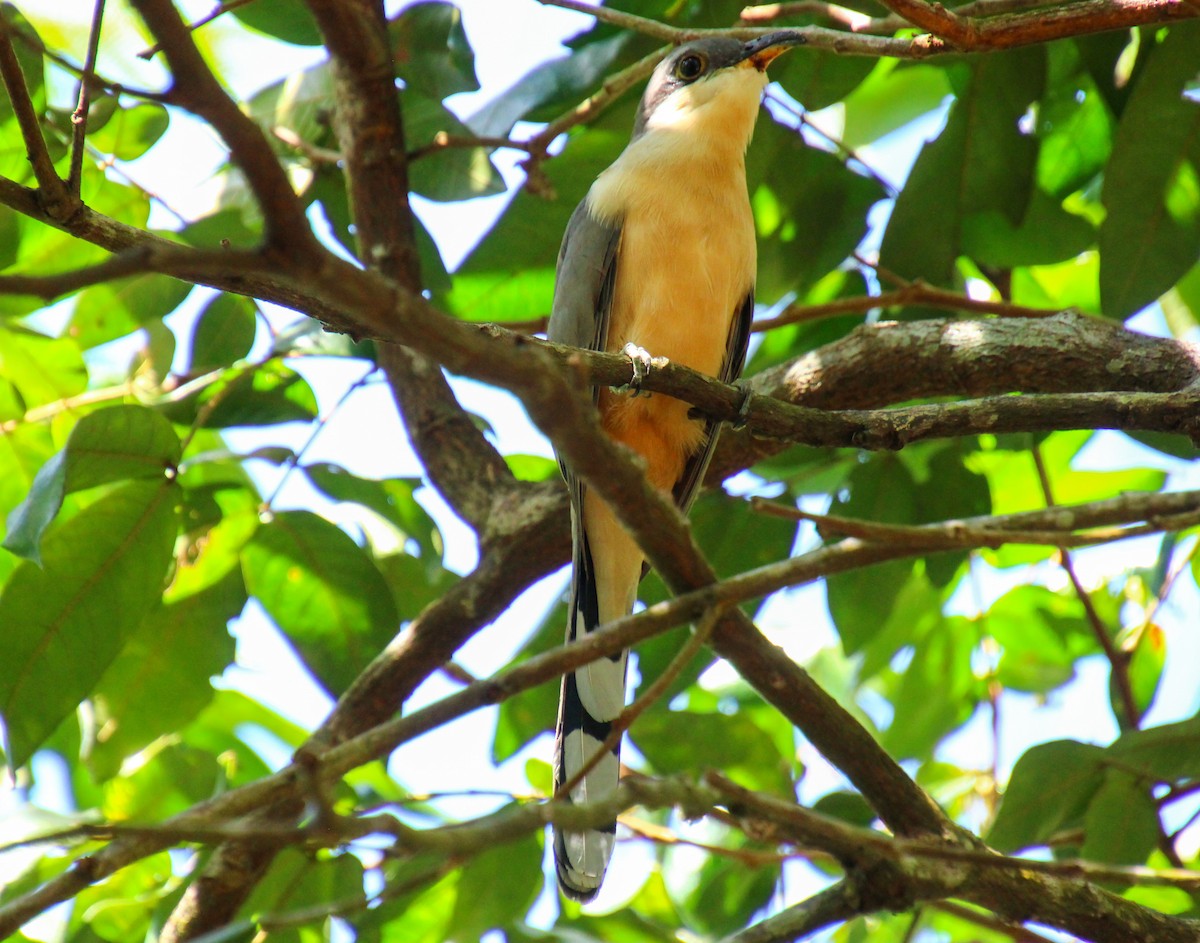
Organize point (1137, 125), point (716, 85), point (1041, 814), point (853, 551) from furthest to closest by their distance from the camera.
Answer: point (716, 85)
point (1137, 125)
point (1041, 814)
point (853, 551)

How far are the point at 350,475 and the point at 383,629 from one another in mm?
512

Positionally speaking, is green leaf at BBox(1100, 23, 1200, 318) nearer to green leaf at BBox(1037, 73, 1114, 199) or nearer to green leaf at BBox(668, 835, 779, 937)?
green leaf at BBox(1037, 73, 1114, 199)

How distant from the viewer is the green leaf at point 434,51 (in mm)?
3824

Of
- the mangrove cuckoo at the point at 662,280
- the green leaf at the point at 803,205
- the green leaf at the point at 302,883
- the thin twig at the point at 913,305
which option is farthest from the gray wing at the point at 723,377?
the green leaf at the point at 302,883

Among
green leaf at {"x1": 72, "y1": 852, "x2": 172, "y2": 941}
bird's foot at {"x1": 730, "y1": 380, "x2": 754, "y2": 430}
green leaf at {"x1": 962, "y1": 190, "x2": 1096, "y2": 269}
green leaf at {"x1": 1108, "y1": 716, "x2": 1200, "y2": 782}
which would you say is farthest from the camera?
green leaf at {"x1": 962, "y1": 190, "x2": 1096, "y2": 269}

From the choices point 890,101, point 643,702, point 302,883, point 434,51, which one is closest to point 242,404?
point 434,51

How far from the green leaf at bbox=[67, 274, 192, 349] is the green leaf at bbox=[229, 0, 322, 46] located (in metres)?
0.90

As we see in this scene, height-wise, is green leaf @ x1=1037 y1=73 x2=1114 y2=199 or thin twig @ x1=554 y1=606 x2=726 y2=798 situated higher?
green leaf @ x1=1037 y1=73 x2=1114 y2=199

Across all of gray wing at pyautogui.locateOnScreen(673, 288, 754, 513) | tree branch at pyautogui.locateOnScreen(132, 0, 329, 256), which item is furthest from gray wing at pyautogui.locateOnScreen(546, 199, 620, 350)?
tree branch at pyautogui.locateOnScreen(132, 0, 329, 256)

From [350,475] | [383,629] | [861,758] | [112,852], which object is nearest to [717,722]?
[861,758]

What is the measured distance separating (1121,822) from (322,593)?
2409mm

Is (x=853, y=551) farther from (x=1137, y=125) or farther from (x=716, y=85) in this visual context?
(x=716, y=85)

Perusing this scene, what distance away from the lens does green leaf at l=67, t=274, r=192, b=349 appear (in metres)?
3.76

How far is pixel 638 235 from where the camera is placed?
161 inches
